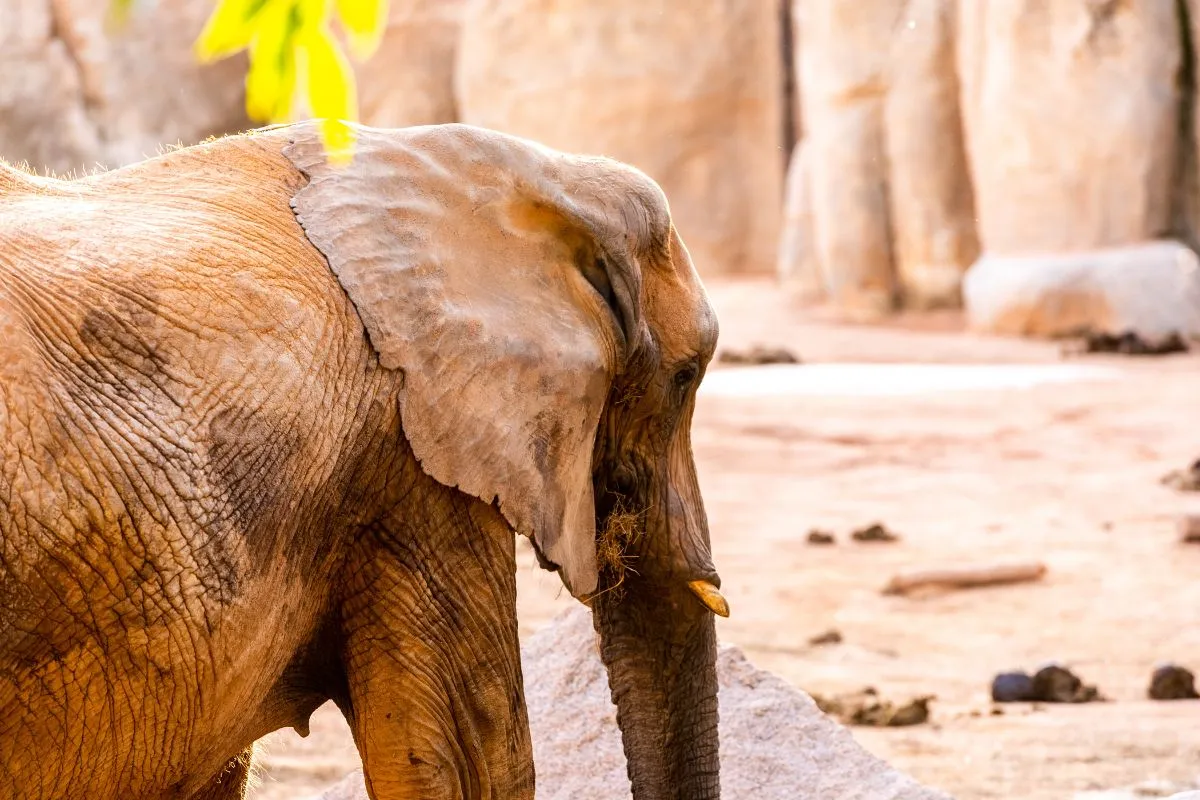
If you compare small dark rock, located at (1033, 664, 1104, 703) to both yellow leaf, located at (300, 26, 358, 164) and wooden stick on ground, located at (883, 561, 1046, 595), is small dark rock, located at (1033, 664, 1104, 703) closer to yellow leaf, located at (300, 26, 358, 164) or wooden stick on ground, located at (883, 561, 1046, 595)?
wooden stick on ground, located at (883, 561, 1046, 595)

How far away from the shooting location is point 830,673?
5.13 m

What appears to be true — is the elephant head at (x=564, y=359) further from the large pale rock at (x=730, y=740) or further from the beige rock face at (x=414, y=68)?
the beige rock face at (x=414, y=68)

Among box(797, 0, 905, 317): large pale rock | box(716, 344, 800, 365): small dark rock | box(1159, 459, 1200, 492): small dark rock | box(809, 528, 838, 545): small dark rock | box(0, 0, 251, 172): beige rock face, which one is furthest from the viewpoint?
box(0, 0, 251, 172): beige rock face

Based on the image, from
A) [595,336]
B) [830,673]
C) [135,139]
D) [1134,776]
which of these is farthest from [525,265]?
[135,139]

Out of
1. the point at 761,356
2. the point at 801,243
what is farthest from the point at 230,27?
the point at 801,243

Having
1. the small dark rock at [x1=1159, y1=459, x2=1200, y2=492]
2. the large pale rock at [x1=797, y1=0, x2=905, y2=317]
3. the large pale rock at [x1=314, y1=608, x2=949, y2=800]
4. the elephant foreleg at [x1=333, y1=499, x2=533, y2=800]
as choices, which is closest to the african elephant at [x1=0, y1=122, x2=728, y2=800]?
the elephant foreleg at [x1=333, y1=499, x2=533, y2=800]

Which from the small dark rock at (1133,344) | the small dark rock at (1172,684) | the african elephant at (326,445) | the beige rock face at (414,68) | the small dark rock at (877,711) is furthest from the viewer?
the beige rock face at (414,68)

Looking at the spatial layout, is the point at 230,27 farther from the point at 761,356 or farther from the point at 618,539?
the point at 761,356

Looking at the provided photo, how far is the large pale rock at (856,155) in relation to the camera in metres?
14.0

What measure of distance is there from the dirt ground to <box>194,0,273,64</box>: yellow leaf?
3233 millimetres

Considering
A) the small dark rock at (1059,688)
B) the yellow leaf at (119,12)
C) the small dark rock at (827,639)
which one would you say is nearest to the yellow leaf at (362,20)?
the yellow leaf at (119,12)

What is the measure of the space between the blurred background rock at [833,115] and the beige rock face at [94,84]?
2cm

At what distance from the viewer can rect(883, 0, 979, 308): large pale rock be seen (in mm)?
13648

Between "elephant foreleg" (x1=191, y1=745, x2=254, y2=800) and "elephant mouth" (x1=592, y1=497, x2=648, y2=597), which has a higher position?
"elephant mouth" (x1=592, y1=497, x2=648, y2=597)
